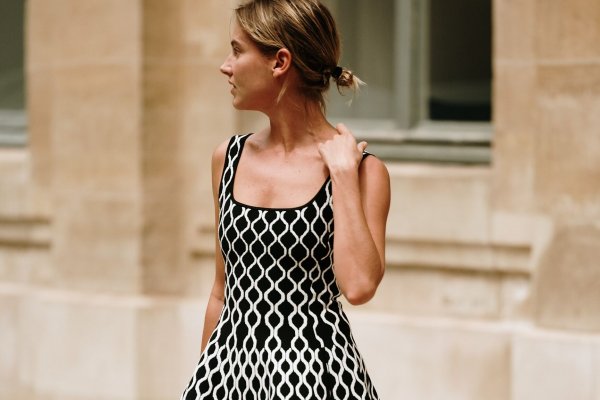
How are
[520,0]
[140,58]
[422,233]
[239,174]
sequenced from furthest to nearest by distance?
[140,58] < [422,233] < [520,0] < [239,174]

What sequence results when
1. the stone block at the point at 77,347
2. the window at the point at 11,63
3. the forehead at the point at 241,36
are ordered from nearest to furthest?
the forehead at the point at 241,36 → the stone block at the point at 77,347 → the window at the point at 11,63

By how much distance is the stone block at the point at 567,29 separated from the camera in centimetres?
654

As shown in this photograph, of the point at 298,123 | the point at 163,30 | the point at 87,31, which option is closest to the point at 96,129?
the point at 87,31

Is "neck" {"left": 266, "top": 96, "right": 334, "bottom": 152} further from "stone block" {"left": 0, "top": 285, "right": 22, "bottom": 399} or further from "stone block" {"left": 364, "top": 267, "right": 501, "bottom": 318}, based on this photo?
"stone block" {"left": 0, "top": 285, "right": 22, "bottom": 399}

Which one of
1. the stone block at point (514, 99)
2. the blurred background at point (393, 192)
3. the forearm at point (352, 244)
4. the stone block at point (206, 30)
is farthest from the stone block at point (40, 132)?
the forearm at point (352, 244)

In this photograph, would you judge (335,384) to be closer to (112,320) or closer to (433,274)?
(433,274)

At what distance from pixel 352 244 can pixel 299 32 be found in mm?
594

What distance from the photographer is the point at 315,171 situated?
12.2ft

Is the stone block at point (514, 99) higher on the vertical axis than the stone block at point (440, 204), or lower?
higher

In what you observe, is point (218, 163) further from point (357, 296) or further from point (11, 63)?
point (11, 63)

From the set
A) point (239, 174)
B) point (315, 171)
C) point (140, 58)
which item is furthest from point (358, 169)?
point (140, 58)

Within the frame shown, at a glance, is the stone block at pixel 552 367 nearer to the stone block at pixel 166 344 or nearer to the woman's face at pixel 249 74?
the stone block at pixel 166 344

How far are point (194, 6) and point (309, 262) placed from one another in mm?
4718

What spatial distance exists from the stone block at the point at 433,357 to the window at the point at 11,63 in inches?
126
